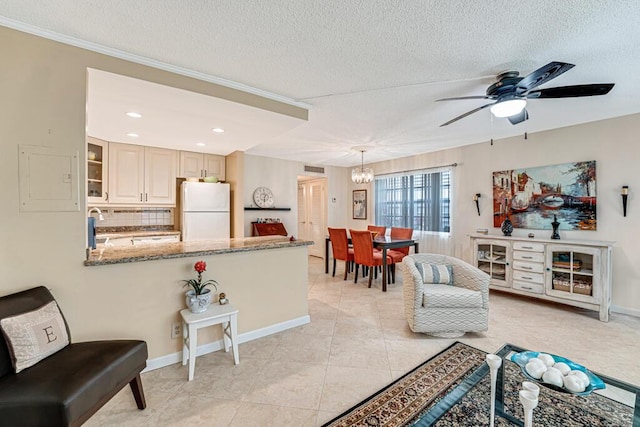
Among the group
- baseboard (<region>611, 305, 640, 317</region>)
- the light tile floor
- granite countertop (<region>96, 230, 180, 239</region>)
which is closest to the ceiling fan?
the light tile floor

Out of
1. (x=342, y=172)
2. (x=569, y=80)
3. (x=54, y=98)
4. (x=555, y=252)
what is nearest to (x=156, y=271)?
(x=54, y=98)

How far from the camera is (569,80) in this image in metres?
2.38

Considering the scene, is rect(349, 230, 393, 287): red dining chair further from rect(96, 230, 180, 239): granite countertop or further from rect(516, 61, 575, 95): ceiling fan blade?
rect(96, 230, 180, 239): granite countertop

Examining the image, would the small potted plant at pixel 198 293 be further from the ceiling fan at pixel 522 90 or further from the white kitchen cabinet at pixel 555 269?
the white kitchen cabinet at pixel 555 269

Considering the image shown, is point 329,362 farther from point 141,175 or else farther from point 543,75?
point 141,175

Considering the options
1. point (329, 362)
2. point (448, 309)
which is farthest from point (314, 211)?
point (329, 362)

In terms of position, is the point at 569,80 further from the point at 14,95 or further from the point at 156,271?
the point at 14,95

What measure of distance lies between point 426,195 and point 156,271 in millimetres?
4786

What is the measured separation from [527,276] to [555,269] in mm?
320

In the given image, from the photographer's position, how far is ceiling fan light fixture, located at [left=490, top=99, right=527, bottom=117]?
2242 mm

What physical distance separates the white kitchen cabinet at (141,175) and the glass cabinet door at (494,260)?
199 inches

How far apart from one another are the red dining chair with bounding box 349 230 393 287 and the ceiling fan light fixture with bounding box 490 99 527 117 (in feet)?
7.70

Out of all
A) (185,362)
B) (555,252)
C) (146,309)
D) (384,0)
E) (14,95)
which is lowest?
(185,362)

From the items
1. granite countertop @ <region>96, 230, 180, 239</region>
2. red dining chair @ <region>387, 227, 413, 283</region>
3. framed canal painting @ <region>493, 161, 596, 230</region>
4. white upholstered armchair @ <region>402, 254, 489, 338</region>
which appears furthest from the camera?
red dining chair @ <region>387, 227, 413, 283</region>
